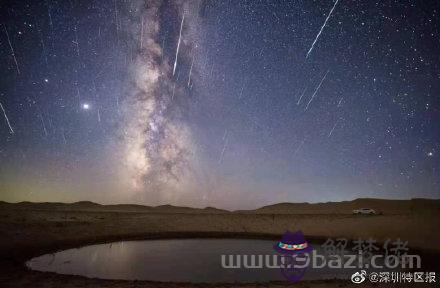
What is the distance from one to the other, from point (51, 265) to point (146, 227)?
52.0ft

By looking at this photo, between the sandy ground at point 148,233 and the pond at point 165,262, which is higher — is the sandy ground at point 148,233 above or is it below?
above

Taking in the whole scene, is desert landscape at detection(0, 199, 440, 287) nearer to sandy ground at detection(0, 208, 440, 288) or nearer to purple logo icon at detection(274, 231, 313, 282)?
sandy ground at detection(0, 208, 440, 288)

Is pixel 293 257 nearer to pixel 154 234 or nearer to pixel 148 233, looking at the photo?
pixel 154 234

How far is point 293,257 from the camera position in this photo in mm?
18281

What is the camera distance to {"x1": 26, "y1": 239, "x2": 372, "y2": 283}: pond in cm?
1434

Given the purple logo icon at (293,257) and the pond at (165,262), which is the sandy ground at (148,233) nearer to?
the pond at (165,262)

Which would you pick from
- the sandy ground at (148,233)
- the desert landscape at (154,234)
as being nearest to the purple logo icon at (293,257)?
the desert landscape at (154,234)

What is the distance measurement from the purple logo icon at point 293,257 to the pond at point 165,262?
0.39m

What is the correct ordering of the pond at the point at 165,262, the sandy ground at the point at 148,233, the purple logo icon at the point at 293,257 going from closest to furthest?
1. the sandy ground at the point at 148,233
2. the pond at the point at 165,262
3. the purple logo icon at the point at 293,257

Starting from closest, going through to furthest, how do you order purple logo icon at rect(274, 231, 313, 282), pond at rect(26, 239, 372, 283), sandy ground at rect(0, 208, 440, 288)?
sandy ground at rect(0, 208, 440, 288) < pond at rect(26, 239, 372, 283) < purple logo icon at rect(274, 231, 313, 282)

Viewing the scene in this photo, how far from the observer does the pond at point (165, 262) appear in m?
14.3

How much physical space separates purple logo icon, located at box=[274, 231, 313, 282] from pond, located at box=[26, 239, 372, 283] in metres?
0.39

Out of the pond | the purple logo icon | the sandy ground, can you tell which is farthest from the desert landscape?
the purple logo icon

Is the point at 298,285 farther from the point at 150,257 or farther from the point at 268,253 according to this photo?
the point at 150,257
